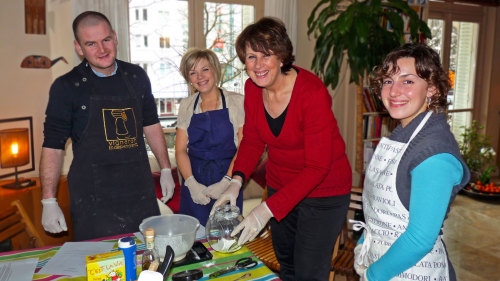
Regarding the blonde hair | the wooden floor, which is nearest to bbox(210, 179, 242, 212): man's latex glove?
the blonde hair

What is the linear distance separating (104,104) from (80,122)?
0.45 feet

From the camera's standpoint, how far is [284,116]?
162 centimetres

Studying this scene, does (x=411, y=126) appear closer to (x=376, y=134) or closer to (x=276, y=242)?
(x=276, y=242)

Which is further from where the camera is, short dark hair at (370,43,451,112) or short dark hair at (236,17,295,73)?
short dark hair at (236,17,295,73)

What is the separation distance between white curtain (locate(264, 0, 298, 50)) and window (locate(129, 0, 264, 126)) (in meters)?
0.22

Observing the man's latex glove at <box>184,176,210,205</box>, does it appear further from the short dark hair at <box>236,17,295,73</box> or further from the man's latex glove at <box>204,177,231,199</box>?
the short dark hair at <box>236,17,295,73</box>

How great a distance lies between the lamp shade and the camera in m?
2.63

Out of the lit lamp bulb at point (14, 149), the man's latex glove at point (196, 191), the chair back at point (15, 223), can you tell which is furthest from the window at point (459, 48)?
the chair back at point (15, 223)

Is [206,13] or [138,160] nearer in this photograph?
[138,160]

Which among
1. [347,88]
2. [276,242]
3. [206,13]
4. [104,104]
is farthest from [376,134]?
[104,104]

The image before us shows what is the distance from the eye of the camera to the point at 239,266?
4.37 feet

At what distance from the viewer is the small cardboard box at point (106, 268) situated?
1.16m

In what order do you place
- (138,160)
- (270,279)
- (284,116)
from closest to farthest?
(270,279) < (284,116) < (138,160)

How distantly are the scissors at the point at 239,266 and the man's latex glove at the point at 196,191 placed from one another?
0.83 meters
